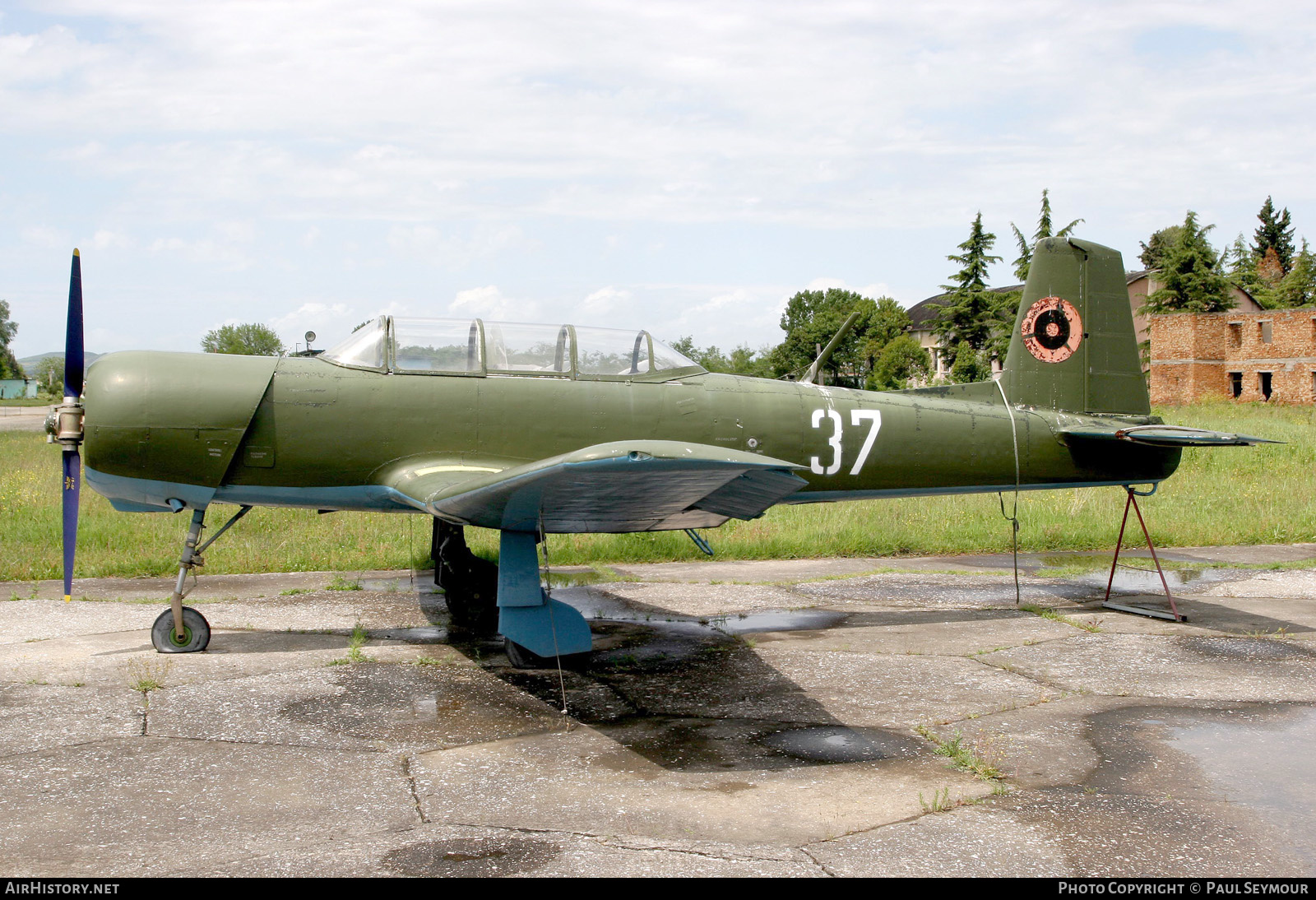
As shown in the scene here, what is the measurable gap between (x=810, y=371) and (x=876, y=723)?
13.0ft

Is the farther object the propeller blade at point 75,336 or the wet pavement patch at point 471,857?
the propeller blade at point 75,336

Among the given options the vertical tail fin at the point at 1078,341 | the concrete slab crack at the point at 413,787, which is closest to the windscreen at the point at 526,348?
the concrete slab crack at the point at 413,787

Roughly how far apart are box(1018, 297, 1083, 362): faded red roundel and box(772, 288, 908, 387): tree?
72.0 metres

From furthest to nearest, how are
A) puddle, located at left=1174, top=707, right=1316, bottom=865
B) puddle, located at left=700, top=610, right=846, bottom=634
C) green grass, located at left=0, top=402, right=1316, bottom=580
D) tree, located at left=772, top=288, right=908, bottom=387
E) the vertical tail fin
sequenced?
tree, located at left=772, top=288, right=908, bottom=387
green grass, located at left=0, top=402, right=1316, bottom=580
the vertical tail fin
puddle, located at left=700, top=610, right=846, bottom=634
puddle, located at left=1174, top=707, right=1316, bottom=865

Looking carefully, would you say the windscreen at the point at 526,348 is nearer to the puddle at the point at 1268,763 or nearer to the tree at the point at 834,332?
the puddle at the point at 1268,763

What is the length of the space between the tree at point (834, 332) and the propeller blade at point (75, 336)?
75397 millimetres

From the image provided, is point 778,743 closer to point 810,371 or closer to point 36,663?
point 810,371

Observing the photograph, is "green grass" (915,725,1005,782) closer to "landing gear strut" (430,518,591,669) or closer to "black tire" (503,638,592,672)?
"landing gear strut" (430,518,591,669)

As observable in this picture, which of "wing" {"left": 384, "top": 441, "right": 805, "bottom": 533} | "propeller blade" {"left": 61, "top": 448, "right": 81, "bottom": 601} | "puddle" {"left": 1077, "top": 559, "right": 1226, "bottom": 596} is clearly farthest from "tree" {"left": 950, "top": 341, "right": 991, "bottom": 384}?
"propeller blade" {"left": 61, "top": 448, "right": 81, "bottom": 601}

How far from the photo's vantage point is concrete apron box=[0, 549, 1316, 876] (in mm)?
3732

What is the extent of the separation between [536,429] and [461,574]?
6.99 ft

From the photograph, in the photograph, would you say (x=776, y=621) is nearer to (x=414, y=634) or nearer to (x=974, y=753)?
(x=414, y=634)

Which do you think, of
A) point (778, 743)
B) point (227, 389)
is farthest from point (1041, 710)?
point (227, 389)

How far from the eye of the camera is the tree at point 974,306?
145 ft
